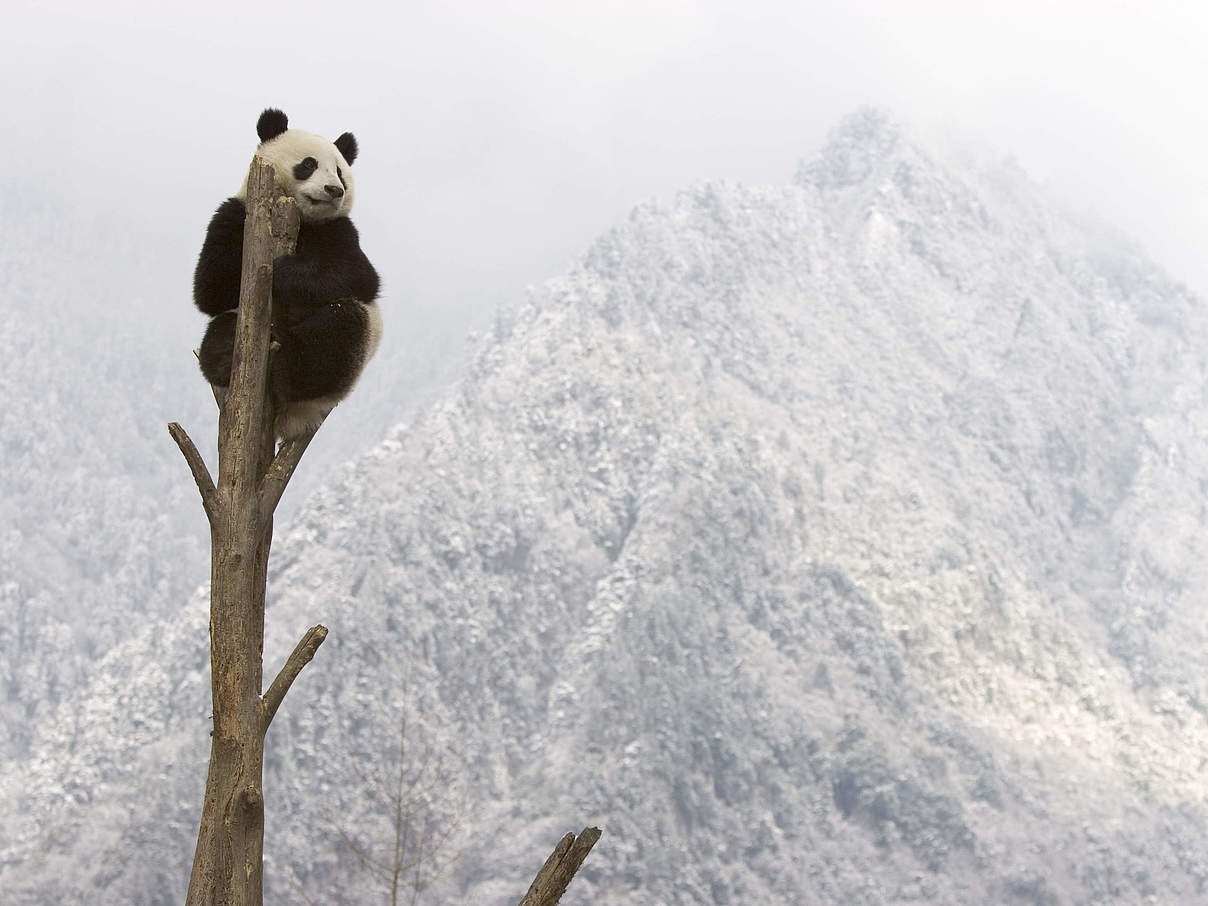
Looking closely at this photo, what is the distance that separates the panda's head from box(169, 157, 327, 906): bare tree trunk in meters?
0.58

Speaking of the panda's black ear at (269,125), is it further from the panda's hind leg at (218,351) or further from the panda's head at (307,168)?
the panda's hind leg at (218,351)

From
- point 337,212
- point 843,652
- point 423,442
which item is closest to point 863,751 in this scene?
point 843,652

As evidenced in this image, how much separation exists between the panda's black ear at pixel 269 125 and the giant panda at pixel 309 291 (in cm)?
15

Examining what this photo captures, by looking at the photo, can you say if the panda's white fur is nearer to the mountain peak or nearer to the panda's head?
the panda's head

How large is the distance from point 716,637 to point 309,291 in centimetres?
7292

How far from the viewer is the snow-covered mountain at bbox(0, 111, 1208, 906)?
66.2 metres

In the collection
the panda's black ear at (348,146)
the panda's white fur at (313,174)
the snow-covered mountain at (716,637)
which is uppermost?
the panda's black ear at (348,146)

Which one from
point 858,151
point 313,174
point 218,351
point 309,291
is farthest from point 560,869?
point 858,151

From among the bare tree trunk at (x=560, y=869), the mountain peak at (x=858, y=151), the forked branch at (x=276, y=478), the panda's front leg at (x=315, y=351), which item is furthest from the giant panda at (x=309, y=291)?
A: the mountain peak at (x=858, y=151)

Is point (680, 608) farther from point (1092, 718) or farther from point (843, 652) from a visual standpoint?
point (1092, 718)

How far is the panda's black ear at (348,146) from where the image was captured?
7137 millimetres

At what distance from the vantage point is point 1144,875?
71750mm

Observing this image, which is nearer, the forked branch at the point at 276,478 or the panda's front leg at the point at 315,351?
the forked branch at the point at 276,478

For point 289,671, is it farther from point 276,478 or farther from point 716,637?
point 716,637
